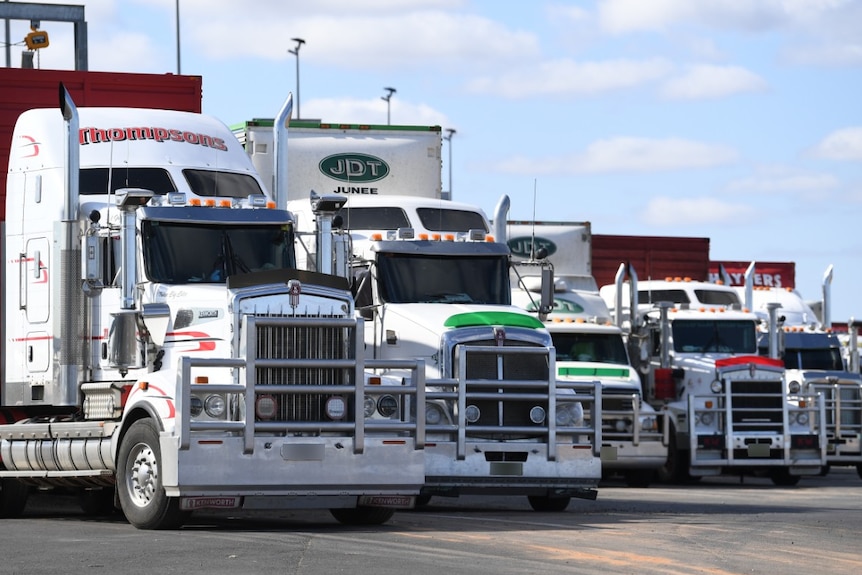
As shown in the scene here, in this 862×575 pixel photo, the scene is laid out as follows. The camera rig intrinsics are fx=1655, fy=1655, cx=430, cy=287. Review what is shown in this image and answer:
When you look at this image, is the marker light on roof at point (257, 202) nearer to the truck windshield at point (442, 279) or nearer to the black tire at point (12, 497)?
the truck windshield at point (442, 279)

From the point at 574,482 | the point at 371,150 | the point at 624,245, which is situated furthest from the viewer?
the point at 624,245

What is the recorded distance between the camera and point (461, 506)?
65.4ft

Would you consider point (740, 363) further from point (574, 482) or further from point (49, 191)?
point (49, 191)

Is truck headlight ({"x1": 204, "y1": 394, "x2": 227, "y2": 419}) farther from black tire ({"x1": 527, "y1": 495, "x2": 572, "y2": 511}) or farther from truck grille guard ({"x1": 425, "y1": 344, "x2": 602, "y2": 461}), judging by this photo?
black tire ({"x1": 527, "y1": 495, "x2": 572, "y2": 511})

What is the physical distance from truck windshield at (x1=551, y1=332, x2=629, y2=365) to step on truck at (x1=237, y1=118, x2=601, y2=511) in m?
4.82

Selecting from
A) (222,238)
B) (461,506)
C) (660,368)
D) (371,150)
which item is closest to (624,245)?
(660,368)

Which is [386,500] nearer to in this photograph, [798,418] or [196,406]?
[196,406]

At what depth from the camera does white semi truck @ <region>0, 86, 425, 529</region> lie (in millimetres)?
14773

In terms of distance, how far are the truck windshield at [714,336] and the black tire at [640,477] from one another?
2321mm

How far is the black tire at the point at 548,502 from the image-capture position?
1880cm

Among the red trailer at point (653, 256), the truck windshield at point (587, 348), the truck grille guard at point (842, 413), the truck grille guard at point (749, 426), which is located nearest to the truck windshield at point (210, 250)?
the truck windshield at point (587, 348)

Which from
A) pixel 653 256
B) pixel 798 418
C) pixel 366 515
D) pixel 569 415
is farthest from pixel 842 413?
pixel 366 515

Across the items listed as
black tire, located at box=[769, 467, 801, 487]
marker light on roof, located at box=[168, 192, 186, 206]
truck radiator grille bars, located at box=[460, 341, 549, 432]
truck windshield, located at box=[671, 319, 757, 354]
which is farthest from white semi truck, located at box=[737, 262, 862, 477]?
marker light on roof, located at box=[168, 192, 186, 206]

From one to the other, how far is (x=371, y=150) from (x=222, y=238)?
6011 mm
